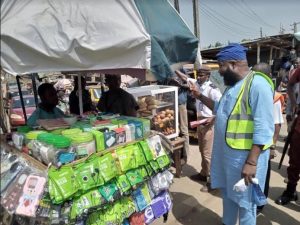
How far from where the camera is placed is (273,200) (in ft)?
15.2

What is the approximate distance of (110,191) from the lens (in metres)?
2.93

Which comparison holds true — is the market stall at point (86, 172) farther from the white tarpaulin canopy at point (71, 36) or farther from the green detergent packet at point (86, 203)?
the white tarpaulin canopy at point (71, 36)

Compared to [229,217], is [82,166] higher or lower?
higher

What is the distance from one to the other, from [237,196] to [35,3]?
7.95ft

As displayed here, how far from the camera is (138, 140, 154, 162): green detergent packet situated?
3.22 m

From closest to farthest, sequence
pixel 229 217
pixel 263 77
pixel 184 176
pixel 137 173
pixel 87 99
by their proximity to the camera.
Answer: pixel 263 77, pixel 137 173, pixel 229 217, pixel 184 176, pixel 87 99

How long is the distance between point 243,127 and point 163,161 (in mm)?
935

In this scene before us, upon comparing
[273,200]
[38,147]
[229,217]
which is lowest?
[273,200]

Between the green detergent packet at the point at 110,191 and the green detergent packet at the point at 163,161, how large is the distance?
58 centimetres

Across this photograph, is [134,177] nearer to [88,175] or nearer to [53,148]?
[88,175]

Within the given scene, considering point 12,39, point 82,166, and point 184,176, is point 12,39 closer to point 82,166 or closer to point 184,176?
point 82,166

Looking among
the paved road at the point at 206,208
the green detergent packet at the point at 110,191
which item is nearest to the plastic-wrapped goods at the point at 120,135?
the green detergent packet at the point at 110,191

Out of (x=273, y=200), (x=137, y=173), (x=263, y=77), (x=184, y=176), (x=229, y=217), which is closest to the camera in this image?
(x=263, y=77)

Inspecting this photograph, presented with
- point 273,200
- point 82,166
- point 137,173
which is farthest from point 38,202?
point 273,200
